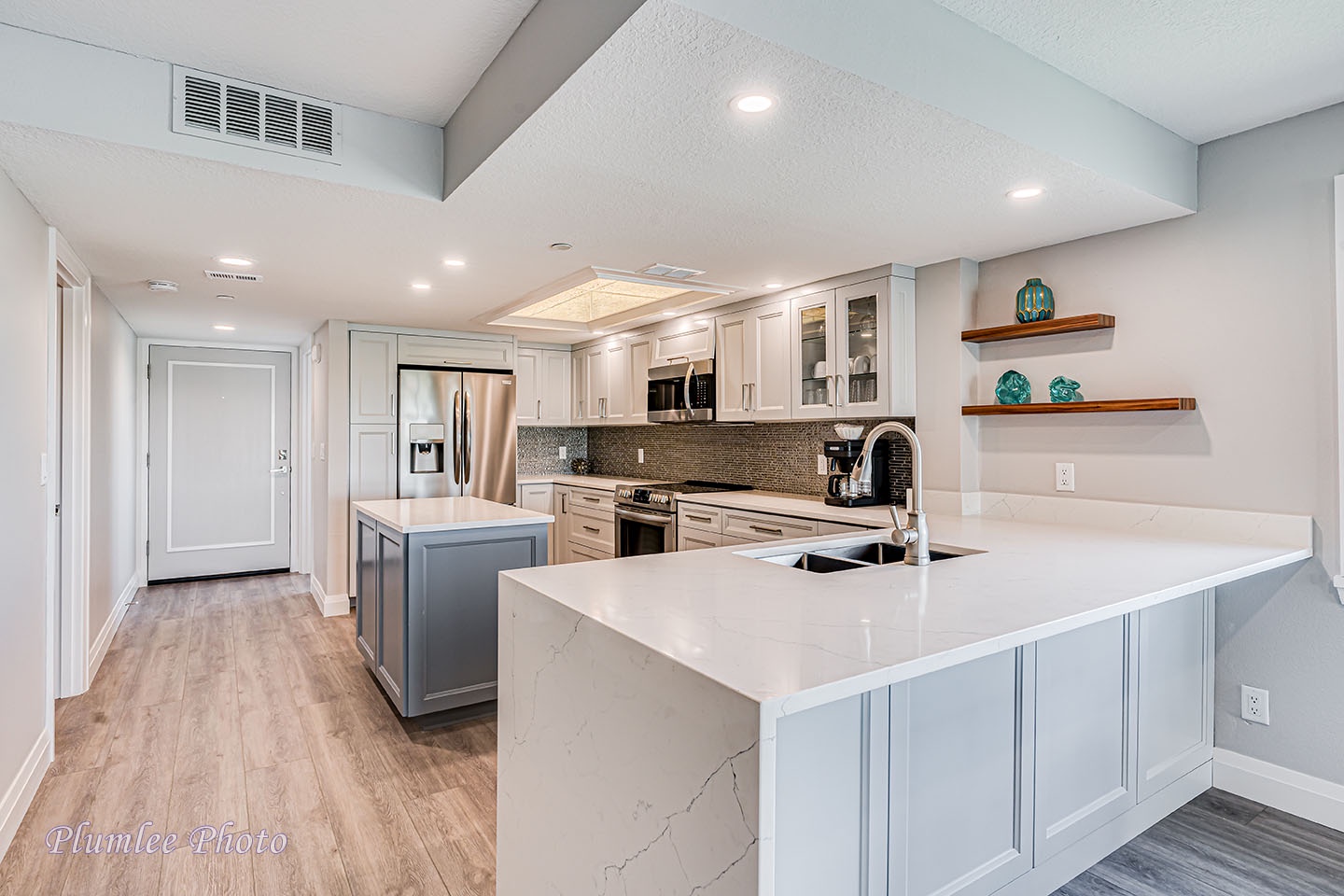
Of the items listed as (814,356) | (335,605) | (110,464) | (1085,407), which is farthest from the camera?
(335,605)

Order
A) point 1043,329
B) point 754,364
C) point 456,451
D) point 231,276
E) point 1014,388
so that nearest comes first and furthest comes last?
point 1043,329 → point 1014,388 → point 231,276 → point 754,364 → point 456,451

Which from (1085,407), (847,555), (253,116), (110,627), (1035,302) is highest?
(253,116)

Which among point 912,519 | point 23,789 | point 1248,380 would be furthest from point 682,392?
point 23,789

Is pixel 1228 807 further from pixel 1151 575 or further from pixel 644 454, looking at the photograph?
pixel 644 454

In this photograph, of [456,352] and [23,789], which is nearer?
[23,789]

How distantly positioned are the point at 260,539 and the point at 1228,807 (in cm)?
671

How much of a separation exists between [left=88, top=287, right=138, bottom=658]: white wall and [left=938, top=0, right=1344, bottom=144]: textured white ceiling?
177 inches

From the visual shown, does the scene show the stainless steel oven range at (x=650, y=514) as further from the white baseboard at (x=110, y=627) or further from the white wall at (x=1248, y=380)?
the white baseboard at (x=110, y=627)

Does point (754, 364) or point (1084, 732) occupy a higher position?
point (754, 364)

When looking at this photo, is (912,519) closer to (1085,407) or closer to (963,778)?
(963,778)

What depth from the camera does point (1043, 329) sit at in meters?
2.98

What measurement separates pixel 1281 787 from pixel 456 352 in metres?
5.13

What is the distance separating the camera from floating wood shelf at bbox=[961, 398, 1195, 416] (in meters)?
2.61

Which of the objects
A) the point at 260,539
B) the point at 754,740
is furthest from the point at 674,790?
the point at 260,539
